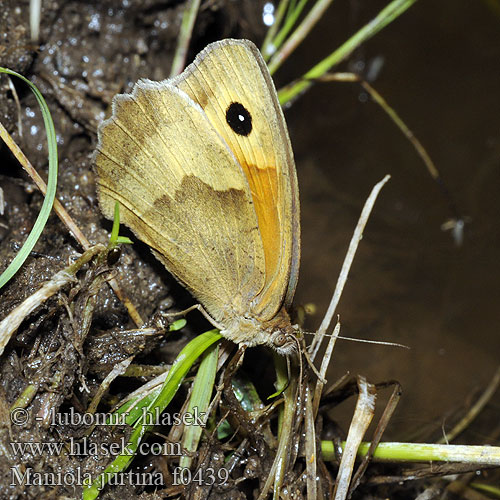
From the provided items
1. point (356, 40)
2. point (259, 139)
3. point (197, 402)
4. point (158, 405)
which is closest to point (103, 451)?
point (158, 405)

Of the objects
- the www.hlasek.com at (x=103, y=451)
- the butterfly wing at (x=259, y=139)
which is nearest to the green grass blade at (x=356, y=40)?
the butterfly wing at (x=259, y=139)

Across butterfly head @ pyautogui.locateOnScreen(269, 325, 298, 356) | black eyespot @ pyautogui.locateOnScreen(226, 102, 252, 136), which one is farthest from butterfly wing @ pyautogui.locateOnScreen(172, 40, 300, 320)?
butterfly head @ pyautogui.locateOnScreen(269, 325, 298, 356)

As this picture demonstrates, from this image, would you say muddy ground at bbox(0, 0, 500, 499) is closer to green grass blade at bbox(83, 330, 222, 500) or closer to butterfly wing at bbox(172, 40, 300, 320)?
green grass blade at bbox(83, 330, 222, 500)

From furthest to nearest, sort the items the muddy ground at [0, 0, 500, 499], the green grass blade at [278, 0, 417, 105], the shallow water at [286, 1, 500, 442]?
the shallow water at [286, 1, 500, 442] < the green grass blade at [278, 0, 417, 105] < the muddy ground at [0, 0, 500, 499]

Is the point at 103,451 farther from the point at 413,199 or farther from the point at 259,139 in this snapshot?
the point at 413,199

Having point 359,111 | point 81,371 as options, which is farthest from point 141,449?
point 359,111

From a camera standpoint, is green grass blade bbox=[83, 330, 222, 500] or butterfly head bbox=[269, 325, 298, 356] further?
butterfly head bbox=[269, 325, 298, 356]
